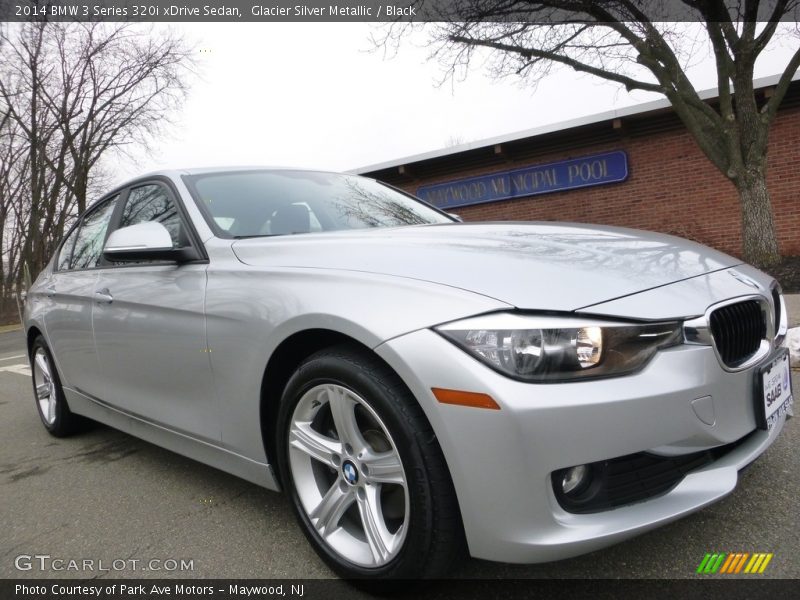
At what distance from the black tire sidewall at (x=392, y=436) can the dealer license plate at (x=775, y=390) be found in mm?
1001

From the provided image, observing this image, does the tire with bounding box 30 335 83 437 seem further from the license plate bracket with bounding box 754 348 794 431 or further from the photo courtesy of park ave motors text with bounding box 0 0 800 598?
the license plate bracket with bounding box 754 348 794 431

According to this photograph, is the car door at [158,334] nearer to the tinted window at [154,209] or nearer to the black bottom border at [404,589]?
the tinted window at [154,209]

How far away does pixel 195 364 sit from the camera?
228cm

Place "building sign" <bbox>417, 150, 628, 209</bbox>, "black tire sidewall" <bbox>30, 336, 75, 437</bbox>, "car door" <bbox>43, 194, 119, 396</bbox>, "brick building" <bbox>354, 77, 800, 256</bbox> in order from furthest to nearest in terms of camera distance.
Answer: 1. "building sign" <bbox>417, 150, 628, 209</bbox>
2. "brick building" <bbox>354, 77, 800, 256</bbox>
3. "black tire sidewall" <bbox>30, 336, 75, 437</bbox>
4. "car door" <bbox>43, 194, 119, 396</bbox>

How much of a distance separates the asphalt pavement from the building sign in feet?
31.1

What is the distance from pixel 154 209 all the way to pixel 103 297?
0.50 m

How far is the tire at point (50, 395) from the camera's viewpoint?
3811 millimetres

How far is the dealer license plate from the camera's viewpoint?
1740 millimetres

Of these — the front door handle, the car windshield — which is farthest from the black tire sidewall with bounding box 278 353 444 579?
the front door handle

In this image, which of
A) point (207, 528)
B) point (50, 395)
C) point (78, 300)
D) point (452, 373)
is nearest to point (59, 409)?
point (50, 395)

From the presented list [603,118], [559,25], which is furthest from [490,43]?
[603,118]

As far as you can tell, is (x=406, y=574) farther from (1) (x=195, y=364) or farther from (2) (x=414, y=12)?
(2) (x=414, y=12)

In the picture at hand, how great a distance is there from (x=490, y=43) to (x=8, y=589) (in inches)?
396

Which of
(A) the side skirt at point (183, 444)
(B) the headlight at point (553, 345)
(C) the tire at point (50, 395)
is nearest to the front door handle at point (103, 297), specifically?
(A) the side skirt at point (183, 444)
